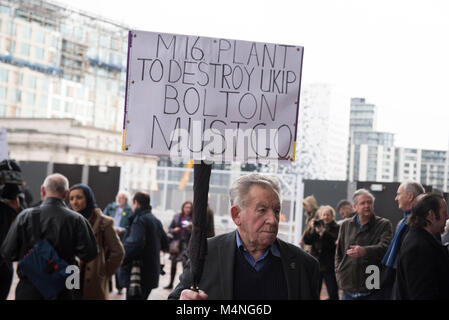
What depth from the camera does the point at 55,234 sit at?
4.36 meters

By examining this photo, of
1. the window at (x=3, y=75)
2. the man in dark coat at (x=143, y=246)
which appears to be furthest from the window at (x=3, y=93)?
the man in dark coat at (x=143, y=246)

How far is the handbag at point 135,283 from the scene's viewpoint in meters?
6.32

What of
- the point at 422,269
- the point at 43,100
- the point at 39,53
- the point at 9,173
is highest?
the point at 39,53

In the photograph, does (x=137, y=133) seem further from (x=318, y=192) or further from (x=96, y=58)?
(x=96, y=58)

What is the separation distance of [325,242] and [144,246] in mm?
2143

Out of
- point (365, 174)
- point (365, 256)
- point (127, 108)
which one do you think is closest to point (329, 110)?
point (365, 174)

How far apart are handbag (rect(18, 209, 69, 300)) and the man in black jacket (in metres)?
0.04

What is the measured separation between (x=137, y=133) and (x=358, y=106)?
14.9 m

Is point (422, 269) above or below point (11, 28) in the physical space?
below

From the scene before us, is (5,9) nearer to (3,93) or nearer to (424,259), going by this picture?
(3,93)

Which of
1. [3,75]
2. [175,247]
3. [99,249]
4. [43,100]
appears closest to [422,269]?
[99,249]

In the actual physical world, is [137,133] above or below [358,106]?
below

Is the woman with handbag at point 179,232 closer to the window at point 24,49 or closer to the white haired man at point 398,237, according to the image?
the white haired man at point 398,237

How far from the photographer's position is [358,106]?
17000 mm
